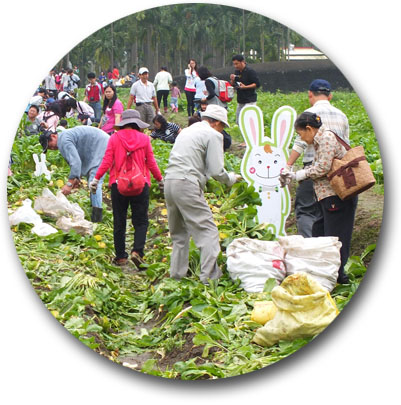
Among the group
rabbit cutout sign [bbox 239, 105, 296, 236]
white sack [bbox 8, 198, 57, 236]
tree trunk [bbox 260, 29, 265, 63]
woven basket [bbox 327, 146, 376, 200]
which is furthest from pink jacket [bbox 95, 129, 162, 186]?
woven basket [bbox 327, 146, 376, 200]

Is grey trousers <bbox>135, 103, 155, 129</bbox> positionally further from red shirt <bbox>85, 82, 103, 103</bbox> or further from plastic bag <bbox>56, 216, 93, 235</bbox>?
plastic bag <bbox>56, 216, 93, 235</bbox>

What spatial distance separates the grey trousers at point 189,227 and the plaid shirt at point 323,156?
2.36 ft

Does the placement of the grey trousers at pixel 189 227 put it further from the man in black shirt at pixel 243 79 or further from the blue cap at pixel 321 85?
the blue cap at pixel 321 85

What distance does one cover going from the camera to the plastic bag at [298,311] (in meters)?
4.19

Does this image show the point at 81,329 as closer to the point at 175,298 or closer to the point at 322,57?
the point at 175,298

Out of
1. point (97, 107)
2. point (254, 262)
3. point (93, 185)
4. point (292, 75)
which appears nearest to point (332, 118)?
point (292, 75)

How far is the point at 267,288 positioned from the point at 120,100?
4.90 feet

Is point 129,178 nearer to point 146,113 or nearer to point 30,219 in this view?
point 146,113

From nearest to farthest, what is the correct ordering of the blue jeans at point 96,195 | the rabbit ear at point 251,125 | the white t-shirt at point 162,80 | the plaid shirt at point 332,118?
the plaid shirt at point 332,118 < the white t-shirt at point 162,80 < the rabbit ear at point 251,125 < the blue jeans at point 96,195

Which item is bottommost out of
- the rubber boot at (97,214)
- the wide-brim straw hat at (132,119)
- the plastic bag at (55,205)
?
the rubber boot at (97,214)

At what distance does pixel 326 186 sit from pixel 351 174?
19 centimetres

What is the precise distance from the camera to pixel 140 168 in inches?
199

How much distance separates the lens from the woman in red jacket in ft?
16.1

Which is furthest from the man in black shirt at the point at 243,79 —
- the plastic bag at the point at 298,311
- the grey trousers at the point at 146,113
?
the plastic bag at the point at 298,311
